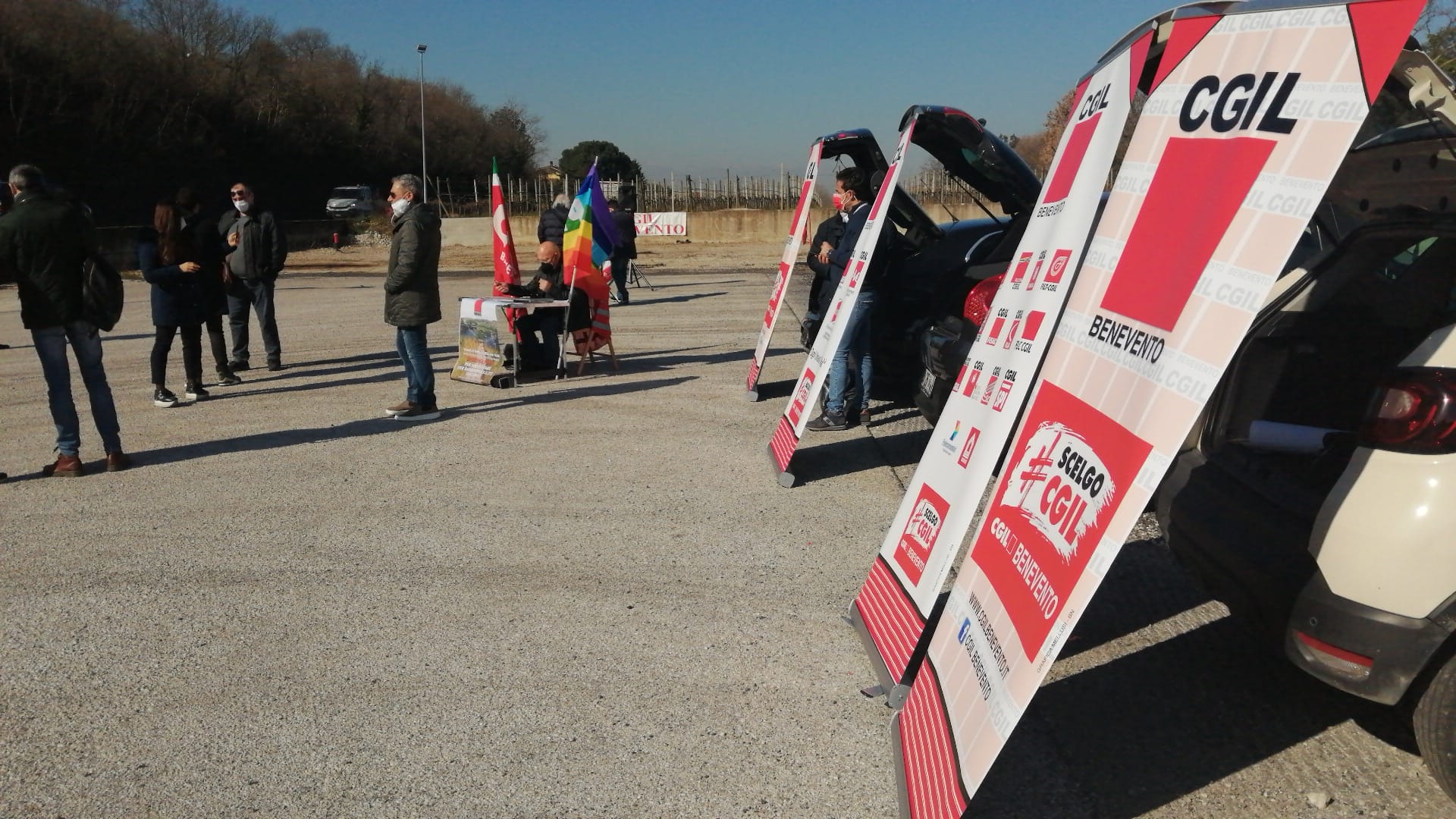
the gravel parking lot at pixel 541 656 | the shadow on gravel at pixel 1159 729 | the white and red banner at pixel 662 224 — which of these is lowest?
the gravel parking lot at pixel 541 656

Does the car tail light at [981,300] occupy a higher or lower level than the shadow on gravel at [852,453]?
higher

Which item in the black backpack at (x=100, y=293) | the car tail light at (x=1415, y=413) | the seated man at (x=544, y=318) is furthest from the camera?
the seated man at (x=544, y=318)

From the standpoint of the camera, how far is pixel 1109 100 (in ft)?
11.3

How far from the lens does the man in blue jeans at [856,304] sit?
754 cm

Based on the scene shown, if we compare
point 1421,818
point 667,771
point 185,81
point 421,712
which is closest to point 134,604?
point 421,712

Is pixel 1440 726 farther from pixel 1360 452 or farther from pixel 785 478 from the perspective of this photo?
pixel 785 478

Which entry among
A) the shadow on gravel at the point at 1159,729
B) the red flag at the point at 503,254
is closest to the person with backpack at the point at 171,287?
the red flag at the point at 503,254

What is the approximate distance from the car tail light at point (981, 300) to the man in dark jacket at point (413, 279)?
4.11m

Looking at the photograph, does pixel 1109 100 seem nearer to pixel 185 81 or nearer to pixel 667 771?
pixel 667 771

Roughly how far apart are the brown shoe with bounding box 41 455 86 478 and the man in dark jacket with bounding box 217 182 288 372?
350cm

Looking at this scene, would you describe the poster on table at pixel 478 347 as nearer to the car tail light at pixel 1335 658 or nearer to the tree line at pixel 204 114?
the car tail light at pixel 1335 658

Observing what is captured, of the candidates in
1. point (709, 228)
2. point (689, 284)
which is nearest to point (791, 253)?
point (689, 284)

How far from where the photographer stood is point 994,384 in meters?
3.68

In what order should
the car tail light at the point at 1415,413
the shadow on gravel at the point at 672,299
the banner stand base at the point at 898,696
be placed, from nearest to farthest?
1. the car tail light at the point at 1415,413
2. the banner stand base at the point at 898,696
3. the shadow on gravel at the point at 672,299
